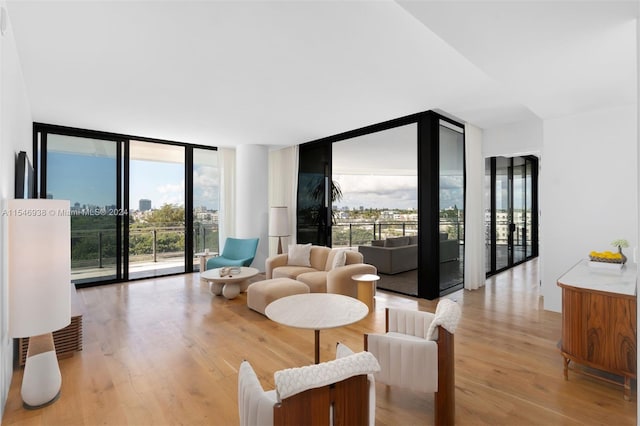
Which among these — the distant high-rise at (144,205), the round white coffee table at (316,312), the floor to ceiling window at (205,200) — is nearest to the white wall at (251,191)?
the floor to ceiling window at (205,200)

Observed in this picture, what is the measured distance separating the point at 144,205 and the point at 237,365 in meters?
4.64

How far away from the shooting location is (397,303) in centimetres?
461

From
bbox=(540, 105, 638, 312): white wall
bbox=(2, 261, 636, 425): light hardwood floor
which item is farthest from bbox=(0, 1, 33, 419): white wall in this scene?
bbox=(540, 105, 638, 312): white wall

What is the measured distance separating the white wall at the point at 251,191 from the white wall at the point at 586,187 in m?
5.01

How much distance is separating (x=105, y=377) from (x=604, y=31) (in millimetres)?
4400

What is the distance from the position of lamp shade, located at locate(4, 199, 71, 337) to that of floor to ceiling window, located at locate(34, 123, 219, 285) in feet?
13.6

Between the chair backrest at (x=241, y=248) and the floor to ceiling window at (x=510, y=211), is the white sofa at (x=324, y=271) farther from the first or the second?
the floor to ceiling window at (x=510, y=211)

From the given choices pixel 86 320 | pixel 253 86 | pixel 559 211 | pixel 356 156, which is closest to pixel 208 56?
pixel 253 86

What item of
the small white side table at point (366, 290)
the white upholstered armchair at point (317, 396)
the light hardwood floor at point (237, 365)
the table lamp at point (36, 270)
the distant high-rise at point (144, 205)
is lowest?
the light hardwood floor at point (237, 365)

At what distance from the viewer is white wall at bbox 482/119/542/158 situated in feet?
16.3

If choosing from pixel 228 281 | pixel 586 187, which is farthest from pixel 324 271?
pixel 586 187

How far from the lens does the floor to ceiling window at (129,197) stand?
5.46 m

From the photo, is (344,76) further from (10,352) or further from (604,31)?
→ (10,352)

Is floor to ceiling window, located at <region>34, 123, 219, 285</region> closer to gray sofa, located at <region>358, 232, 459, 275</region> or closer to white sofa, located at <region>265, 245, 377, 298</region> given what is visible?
white sofa, located at <region>265, 245, 377, 298</region>
